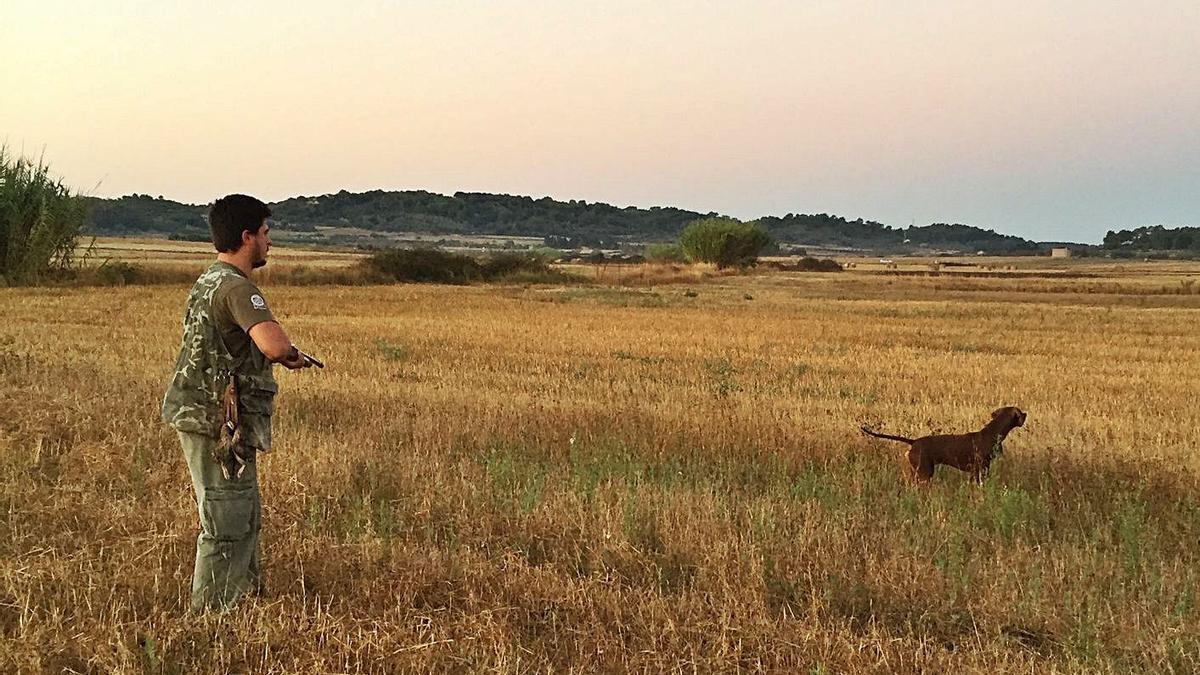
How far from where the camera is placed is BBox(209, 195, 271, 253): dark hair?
4.38 meters

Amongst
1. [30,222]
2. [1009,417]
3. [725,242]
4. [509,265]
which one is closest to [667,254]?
[725,242]

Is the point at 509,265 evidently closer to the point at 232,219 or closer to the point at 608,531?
the point at 608,531

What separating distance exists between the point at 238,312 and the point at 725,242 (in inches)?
3577

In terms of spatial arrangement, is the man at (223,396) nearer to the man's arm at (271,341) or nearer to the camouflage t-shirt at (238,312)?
the camouflage t-shirt at (238,312)

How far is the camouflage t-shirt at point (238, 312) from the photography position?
4.14 metres

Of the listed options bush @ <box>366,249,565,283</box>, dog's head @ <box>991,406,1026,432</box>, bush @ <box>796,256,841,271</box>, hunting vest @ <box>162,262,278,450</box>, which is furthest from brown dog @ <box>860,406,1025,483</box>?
bush @ <box>796,256,841,271</box>

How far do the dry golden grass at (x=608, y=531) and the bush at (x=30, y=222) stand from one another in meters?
28.1

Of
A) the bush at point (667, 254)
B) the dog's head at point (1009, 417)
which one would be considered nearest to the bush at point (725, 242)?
the bush at point (667, 254)

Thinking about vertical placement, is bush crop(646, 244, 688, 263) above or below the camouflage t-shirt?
below

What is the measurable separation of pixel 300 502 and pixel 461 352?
11.5 meters

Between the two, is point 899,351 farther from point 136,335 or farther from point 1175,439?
point 136,335

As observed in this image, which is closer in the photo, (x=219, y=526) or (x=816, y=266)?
(x=219, y=526)

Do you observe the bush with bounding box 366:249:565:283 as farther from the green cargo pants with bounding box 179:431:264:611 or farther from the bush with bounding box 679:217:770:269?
the green cargo pants with bounding box 179:431:264:611

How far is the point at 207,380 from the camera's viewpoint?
4.42 m
